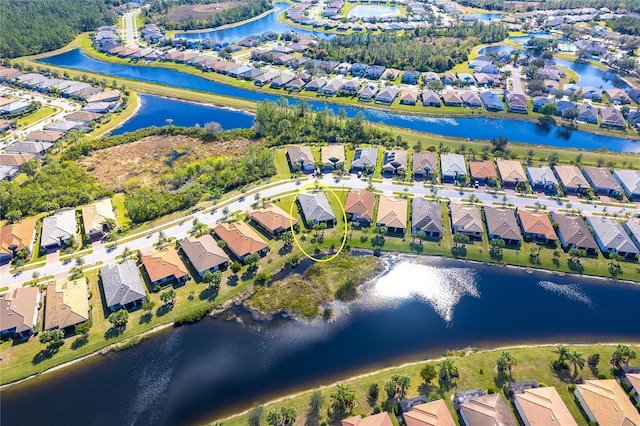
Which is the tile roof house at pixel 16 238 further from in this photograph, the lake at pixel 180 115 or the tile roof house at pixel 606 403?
the tile roof house at pixel 606 403

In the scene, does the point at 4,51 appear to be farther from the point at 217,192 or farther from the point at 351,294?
the point at 351,294

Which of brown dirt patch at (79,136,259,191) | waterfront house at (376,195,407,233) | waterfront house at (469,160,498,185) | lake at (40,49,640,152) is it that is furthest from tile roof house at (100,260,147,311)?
waterfront house at (469,160,498,185)

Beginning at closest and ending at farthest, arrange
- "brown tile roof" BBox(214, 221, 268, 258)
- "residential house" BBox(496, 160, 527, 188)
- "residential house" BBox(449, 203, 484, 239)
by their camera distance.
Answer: "brown tile roof" BBox(214, 221, 268, 258), "residential house" BBox(449, 203, 484, 239), "residential house" BBox(496, 160, 527, 188)

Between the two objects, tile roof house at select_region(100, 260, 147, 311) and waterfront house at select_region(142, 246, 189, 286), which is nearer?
tile roof house at select_region(100, 260, 147, 311)

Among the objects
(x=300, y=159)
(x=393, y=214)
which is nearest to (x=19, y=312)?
(x=300, y=159)

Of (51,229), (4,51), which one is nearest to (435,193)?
(51,229)

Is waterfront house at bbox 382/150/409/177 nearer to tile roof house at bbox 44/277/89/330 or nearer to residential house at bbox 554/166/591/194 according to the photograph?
residential house at bbox 554/166/591/194

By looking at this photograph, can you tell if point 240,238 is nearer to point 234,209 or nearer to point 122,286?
point 234,209
